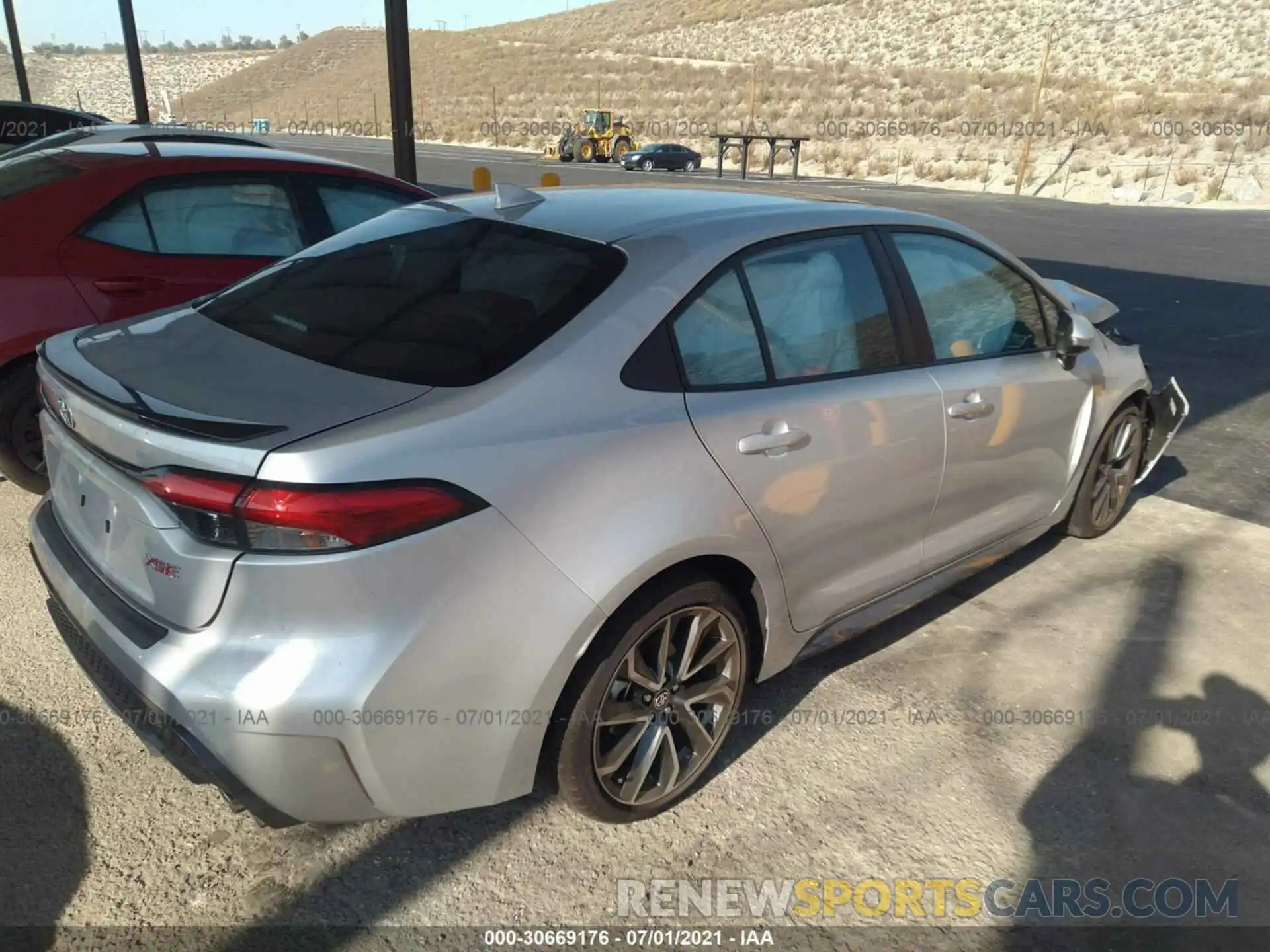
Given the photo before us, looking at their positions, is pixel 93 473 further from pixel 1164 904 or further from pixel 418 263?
→ pixel 1164 904

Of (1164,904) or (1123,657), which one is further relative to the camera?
(1123,657)

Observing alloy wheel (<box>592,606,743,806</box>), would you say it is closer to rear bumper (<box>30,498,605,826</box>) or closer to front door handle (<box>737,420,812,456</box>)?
rear bumper (<box>30,498,605,826</box>)

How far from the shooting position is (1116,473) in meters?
4.52

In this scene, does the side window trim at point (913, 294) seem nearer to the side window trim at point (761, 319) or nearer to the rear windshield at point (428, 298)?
the side window trim at point (761, 319)

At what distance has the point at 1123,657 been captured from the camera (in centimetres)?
360

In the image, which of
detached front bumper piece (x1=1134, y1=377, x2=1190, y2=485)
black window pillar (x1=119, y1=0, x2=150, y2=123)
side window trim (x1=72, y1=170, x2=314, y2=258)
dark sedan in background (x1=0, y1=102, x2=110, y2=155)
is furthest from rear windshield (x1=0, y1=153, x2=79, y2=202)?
black window pillar (x1=119, y1=0, x2=150, y2=123)

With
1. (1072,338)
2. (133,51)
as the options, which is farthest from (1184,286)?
(133,51)

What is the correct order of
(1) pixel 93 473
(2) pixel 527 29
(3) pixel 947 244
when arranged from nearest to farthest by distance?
1. (1) pixel 93 473
2. (3) pixel 947 244
3. (2) pixel 527 29

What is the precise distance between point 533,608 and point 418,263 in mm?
1198

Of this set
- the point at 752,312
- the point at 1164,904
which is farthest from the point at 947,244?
the point at 1164,904

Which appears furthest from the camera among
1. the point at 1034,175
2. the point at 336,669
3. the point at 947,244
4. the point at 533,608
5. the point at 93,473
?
the point at 1034,175

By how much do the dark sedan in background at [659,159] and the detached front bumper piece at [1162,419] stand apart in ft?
98.8

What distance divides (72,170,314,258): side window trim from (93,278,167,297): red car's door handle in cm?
15

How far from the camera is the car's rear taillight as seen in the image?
1919 mm
